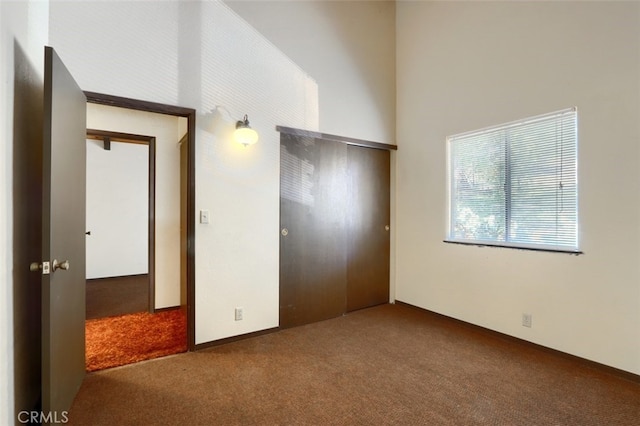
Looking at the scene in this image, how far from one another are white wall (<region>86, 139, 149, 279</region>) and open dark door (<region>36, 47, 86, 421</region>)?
402cm

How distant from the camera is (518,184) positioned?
304 centimetres

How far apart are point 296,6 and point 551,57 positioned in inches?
98.4

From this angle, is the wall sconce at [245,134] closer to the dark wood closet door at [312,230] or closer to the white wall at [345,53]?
the dark wood closet door at [312,230]

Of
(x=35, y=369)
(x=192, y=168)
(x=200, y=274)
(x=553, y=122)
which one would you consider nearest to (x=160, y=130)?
(x=192, y=168)

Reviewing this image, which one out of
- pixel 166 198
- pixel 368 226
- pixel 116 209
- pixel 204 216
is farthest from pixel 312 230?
pixel 116 209

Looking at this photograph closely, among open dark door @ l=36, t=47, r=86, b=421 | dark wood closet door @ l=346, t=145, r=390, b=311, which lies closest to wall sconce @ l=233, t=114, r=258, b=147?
open dark door @ l=36, t=47, r=86, b=421

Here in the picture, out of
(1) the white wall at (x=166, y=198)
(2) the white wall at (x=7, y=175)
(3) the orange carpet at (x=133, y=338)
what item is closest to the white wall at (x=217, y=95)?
(3) the orange carpet at (x=133, y=338)

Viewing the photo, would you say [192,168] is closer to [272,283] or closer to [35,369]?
[272,283]

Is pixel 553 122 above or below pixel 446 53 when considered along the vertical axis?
below

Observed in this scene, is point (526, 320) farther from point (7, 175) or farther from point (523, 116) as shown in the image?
point (7, 175)

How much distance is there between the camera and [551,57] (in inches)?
108

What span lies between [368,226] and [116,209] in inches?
183

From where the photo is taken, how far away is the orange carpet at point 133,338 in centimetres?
265

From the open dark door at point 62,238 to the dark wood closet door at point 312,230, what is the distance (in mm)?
1680
